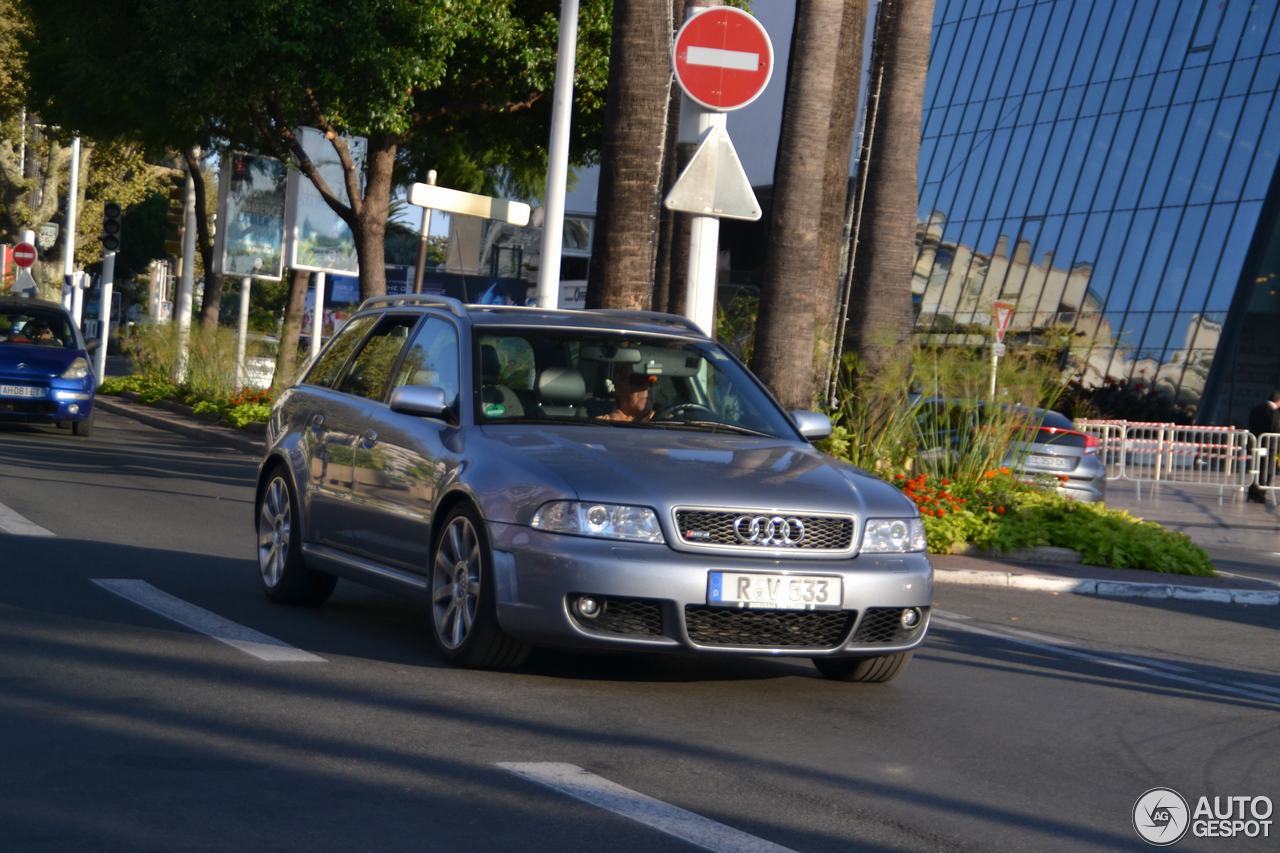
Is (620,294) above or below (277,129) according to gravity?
below

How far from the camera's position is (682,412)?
28.2 ft

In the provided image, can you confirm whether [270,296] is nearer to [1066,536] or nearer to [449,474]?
[1066,536]

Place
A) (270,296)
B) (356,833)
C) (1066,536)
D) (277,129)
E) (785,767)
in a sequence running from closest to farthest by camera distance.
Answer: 1. (356,833)
2. (785,767)
3. (1066,536)
4. (277,129)
5. (270,296)

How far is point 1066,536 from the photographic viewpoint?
15.8 m

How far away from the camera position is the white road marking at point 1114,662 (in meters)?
9.25

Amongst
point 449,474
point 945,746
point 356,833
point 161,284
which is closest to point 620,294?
point 449,474

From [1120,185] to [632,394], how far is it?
3881 centimetres

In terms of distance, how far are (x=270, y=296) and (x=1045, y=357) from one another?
92.3 metres

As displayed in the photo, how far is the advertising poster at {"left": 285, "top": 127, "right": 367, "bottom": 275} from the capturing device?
29438mm

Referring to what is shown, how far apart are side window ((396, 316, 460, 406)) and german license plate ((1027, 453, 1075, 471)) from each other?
12.2m

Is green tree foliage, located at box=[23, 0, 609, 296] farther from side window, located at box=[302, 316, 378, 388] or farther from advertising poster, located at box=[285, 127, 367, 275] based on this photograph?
side window, located at box=[302, 316, 378, 388]

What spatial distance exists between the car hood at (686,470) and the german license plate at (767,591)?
272mm

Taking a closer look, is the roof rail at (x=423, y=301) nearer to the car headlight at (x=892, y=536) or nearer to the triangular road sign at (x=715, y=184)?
the car headlight at (x=892, y=536)

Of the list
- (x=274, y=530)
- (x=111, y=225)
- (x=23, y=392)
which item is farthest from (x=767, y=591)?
(x=111, y=225)
